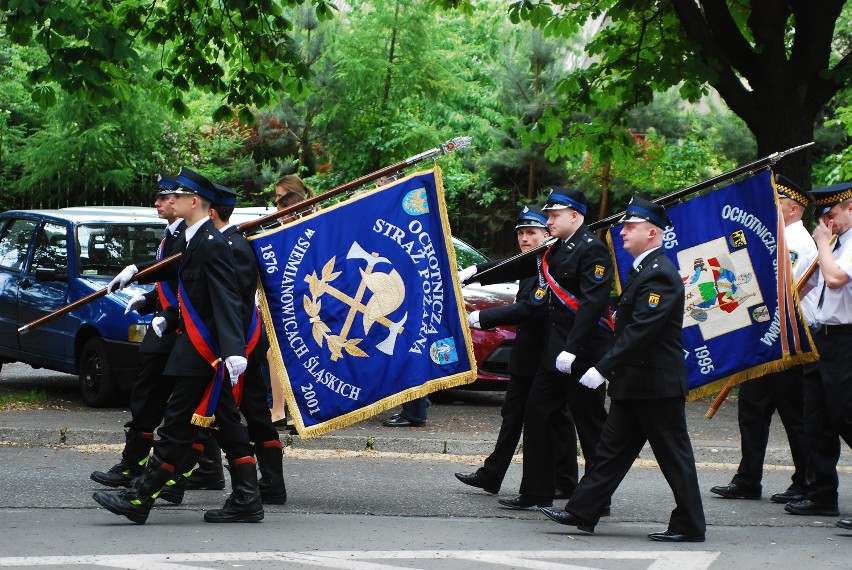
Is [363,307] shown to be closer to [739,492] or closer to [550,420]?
[550,420]

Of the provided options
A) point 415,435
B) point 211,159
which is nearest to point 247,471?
point 415,435

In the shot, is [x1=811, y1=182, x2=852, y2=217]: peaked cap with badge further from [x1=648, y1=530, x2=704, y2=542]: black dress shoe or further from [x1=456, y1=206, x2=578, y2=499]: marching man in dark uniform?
[x1=648, y1=530, x2=704, y2=542]: black dress shoe

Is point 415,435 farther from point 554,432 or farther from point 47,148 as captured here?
point 47,148

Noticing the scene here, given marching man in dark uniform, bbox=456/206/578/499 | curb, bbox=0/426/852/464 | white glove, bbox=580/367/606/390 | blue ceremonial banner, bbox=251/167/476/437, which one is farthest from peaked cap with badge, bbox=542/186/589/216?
curb, bbox=0/426/852/464

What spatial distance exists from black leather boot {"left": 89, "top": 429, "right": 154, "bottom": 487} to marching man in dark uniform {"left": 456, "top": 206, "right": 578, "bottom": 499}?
77.2 inches

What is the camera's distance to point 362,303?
7570mm

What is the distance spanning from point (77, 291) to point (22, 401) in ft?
3.65

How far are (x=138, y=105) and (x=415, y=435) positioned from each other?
17.8 meters

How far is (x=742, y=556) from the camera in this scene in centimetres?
642

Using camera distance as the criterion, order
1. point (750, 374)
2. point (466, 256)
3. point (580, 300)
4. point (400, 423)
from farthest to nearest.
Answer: point (466, 256) → point (400, 423) → point (750, 374) → point (580, 300)

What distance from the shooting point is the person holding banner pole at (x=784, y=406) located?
8.22 meters

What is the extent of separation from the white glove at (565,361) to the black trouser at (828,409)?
5.23 ft

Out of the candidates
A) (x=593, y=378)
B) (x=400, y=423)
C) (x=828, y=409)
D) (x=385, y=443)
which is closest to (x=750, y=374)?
(x=828, y=409)

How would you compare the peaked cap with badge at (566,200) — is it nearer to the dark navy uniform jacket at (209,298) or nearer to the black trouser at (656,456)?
the black trouser at (656,456)
